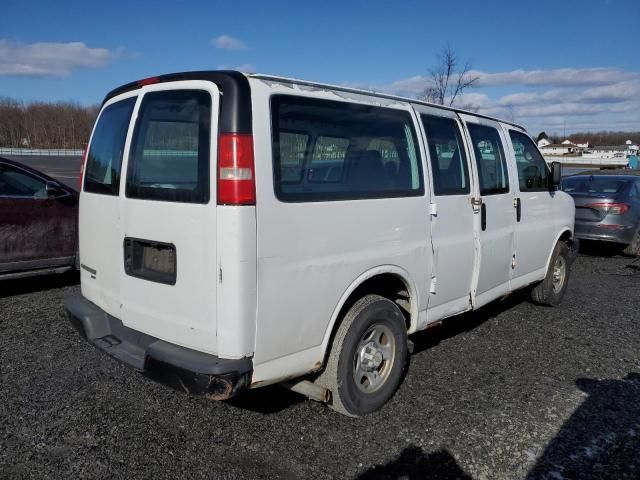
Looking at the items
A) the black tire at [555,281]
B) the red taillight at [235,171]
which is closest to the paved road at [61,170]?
the black tire at [555,281]

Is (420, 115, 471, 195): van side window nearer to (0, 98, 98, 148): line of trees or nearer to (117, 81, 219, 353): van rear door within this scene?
(117, 81, 219, 353): van rear door

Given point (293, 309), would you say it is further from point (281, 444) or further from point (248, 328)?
point (281, 444)

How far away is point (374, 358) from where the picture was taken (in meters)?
3.56

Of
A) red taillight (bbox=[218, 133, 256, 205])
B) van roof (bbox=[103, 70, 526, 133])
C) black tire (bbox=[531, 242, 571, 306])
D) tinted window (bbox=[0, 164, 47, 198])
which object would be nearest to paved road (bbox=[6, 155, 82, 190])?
tinted window (bbox=[0, 164, 47, 198])

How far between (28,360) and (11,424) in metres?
1.12

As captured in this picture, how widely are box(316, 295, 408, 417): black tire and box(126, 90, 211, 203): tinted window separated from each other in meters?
1.26

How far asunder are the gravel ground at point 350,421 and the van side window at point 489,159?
1515 mm

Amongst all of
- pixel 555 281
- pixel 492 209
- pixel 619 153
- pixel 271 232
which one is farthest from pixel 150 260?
pixel 619 153

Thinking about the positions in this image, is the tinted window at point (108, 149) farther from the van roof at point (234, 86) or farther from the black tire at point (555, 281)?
the black tire at point (555, 281)

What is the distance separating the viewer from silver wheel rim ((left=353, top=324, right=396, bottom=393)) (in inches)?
137

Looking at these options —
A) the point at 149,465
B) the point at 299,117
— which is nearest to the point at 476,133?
the point at 299,117

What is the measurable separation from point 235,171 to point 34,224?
4.69m

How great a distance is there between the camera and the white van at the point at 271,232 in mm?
2707

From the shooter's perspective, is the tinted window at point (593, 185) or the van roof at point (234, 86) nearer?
the van roof at point (234, 86)
